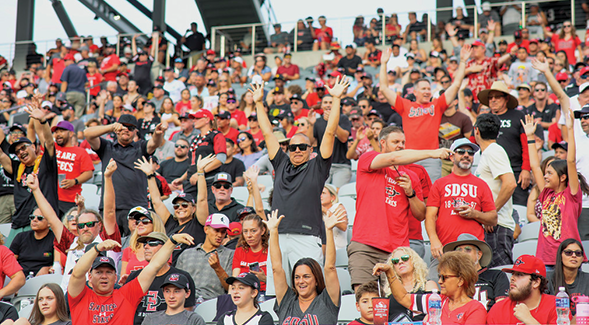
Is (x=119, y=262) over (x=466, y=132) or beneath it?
beneath

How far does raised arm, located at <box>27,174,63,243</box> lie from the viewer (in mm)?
6922

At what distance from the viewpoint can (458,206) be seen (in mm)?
5234

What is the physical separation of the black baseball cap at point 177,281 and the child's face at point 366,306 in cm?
148

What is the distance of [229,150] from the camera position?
28.6 ft

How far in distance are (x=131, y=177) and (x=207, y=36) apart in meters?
13.3

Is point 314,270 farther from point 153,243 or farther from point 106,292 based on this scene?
point 153,243

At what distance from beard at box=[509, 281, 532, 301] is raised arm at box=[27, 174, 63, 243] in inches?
180

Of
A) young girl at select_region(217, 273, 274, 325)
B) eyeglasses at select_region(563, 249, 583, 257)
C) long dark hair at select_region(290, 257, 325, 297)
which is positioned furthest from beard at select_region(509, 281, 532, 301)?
young girl at select_region(217, 273, 274, 325)

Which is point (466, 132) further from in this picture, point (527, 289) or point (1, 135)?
point (1, 135)

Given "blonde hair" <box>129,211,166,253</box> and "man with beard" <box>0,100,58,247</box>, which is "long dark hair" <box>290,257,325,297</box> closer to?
"blonde hair" <box>129,211,166,253</box>

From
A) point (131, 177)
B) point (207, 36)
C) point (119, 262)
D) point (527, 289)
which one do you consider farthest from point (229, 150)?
point (207, 36)

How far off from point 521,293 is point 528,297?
65 millimetres

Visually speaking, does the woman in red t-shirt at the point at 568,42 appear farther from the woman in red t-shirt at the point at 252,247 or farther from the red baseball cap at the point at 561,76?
the woman in red t-shirt at the point at 252,247

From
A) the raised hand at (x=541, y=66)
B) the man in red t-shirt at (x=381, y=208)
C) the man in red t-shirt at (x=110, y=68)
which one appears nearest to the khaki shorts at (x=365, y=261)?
the man in red t-shirt at (x=381, y=208)
